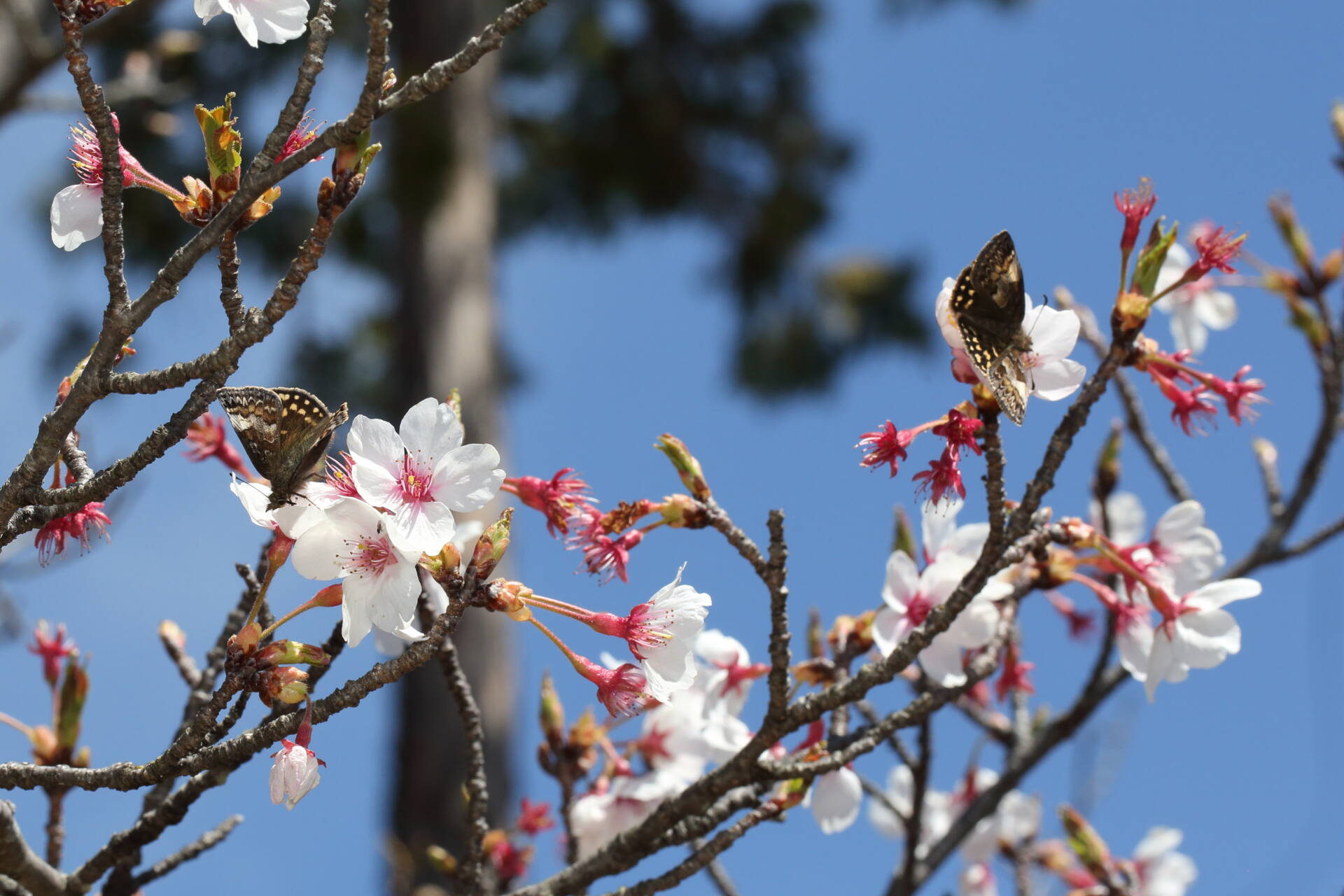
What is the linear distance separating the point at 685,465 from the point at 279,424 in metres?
0.40

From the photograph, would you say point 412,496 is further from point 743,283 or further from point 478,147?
point 743,283

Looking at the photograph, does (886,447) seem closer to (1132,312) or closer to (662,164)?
(1132,312)

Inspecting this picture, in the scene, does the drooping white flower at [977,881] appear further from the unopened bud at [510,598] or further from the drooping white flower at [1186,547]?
the unopened bud at [510,598]

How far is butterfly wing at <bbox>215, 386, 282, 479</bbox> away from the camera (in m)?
0.93

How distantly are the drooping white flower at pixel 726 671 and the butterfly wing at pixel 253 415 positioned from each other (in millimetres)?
662

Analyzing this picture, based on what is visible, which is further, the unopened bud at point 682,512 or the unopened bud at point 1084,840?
the unopened bud at point 1084,840

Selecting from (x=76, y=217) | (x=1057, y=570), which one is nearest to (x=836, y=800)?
(x=1057, y=570)

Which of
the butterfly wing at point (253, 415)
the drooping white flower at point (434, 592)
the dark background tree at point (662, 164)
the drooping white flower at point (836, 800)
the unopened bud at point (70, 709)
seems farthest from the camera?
the dark background tree at point (662, 164)

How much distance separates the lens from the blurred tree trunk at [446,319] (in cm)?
443

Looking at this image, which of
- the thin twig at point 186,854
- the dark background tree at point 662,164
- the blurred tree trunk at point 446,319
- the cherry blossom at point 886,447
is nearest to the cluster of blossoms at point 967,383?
the cherry blossom at point 886,447

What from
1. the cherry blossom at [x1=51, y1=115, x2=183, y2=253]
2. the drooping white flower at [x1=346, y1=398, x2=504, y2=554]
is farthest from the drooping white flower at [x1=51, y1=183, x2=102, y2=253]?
the drooping white flower at [x1=346, y1=398, x2=504, y2=554]

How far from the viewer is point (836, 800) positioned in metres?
1.38

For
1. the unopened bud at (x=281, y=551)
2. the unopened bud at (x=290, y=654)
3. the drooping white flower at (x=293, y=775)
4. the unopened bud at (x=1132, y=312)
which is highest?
the unopened bud at (x=281, y=551)

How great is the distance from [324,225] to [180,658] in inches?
24.0
